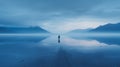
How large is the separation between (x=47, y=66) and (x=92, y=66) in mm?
3329

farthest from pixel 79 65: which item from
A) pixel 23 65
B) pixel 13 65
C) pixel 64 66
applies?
pixel 13 65

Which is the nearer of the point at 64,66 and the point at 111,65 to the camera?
the point at 64,66

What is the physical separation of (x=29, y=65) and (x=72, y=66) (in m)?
3.23

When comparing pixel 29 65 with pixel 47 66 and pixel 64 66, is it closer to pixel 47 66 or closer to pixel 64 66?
pixel 47 66

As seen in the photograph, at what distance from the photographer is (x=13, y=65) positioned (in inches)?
450

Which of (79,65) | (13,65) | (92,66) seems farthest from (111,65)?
(13,65)

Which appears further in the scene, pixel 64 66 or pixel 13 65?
pixel 13 65

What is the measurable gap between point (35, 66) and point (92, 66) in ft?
13.8

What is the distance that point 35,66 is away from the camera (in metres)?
11.1

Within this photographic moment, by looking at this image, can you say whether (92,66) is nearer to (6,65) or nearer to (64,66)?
(64,66)

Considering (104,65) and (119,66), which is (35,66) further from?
(119,66)

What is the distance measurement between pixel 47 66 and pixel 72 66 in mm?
1813

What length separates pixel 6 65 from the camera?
11586 millimetres

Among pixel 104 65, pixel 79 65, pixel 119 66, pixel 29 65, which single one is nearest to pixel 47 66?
pixel 29 65
